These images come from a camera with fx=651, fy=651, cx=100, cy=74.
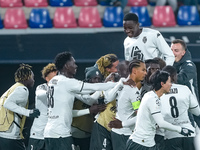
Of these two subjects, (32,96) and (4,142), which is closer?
(4,142)

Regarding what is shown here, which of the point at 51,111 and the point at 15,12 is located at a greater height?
the point at 15,12

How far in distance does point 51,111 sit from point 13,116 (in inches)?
38.5

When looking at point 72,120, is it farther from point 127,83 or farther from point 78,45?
point 78,45

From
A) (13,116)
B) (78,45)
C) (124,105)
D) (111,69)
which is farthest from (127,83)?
(78,45)

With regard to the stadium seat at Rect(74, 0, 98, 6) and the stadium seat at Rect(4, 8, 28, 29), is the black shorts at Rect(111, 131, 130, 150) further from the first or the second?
the stadium seat at Rect(74, 0, 98, 6)

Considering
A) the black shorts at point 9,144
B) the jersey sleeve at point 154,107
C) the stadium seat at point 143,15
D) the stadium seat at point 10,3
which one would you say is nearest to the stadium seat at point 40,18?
the stadium seat at point 10,3

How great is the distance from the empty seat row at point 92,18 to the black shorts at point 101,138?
15.5ft

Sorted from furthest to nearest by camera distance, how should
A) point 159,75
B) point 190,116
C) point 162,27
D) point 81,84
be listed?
point 162,27
point 190,116
point 81,84
point 159,75

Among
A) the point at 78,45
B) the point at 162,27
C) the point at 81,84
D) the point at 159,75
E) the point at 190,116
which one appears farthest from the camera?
the point at 162,27

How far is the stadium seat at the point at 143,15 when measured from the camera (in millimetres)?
12484

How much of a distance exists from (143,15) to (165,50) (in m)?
4.79

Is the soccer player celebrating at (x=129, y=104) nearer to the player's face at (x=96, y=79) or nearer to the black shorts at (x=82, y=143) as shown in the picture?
the player's face at (x=96, y=79)

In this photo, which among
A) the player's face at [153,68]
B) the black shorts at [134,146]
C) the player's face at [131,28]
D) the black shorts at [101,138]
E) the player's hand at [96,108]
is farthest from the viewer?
the player's face at [131,28]

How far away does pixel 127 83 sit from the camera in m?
7.08
